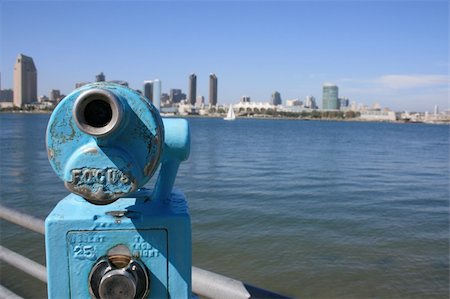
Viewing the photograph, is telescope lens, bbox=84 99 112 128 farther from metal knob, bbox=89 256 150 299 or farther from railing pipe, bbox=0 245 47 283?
railing pipe, bbox=0 245 47 283

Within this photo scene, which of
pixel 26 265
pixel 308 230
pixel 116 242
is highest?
pixel 116 242

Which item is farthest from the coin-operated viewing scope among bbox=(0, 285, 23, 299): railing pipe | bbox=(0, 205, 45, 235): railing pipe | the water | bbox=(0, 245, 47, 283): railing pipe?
the water

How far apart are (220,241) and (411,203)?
863 cm

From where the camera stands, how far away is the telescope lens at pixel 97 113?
130cm

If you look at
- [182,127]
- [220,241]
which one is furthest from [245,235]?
[182,127]

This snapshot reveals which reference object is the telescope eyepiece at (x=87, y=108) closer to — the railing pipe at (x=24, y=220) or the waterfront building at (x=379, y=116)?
the railing pipe at (x=24, y=220)

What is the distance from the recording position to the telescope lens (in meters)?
1.30

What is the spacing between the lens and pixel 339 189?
17.6 m

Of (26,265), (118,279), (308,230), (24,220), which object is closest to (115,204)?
(118,279)

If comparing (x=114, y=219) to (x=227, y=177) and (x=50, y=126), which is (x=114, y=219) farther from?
(x=227, y=177)

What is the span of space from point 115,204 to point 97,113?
1.56 feet

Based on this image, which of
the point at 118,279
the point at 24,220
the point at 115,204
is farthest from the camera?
the point at 24,220

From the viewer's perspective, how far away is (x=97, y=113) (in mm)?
1324

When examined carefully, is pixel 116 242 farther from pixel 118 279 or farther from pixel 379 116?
pixel 379 116
